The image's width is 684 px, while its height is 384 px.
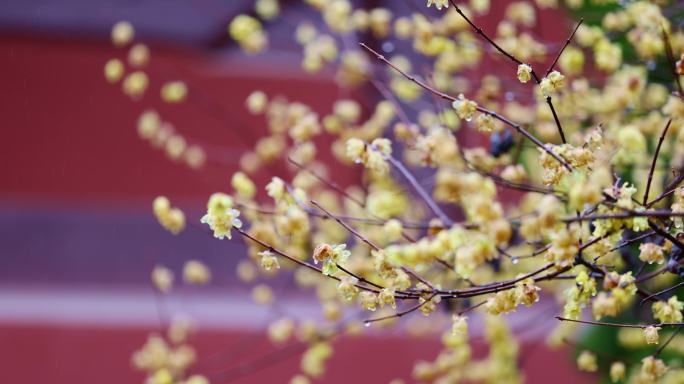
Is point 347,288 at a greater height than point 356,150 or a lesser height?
lesser

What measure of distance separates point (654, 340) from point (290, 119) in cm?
81

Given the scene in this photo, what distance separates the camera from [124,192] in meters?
2.10

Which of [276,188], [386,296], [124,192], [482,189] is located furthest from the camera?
[124,192]

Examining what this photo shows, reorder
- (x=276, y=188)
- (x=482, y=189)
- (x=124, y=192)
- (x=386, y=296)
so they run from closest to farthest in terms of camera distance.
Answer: (x=482, y=189) → (x=386, y=296) → (x=276, y=188) → (x=124, y=192)

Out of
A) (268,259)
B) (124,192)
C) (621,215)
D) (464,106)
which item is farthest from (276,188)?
(124,192)

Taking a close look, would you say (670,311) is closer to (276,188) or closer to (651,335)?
(651,335)

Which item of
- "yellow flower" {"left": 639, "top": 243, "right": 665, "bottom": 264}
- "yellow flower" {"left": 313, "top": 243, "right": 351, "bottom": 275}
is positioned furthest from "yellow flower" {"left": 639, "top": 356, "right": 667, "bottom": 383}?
"yellow flower" {"left": 313, "top": 243, "right": 351, "bottom": 275}

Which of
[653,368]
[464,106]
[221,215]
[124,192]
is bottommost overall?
[653,368]

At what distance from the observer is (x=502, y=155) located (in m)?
1.22

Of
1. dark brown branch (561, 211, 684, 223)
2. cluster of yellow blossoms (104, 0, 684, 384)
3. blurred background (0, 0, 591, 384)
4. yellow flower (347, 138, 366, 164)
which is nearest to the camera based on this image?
dark brown branch (561, 211, 684, 223)

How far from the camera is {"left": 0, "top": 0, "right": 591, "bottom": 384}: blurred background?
2.02m

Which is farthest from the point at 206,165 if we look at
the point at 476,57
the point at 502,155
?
the point at 502,155

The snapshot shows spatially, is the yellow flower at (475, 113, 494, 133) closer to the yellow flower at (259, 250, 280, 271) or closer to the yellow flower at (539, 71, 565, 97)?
the yellow flower at (539, 71, 565, 97)

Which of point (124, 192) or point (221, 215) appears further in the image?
point (124, 192)
